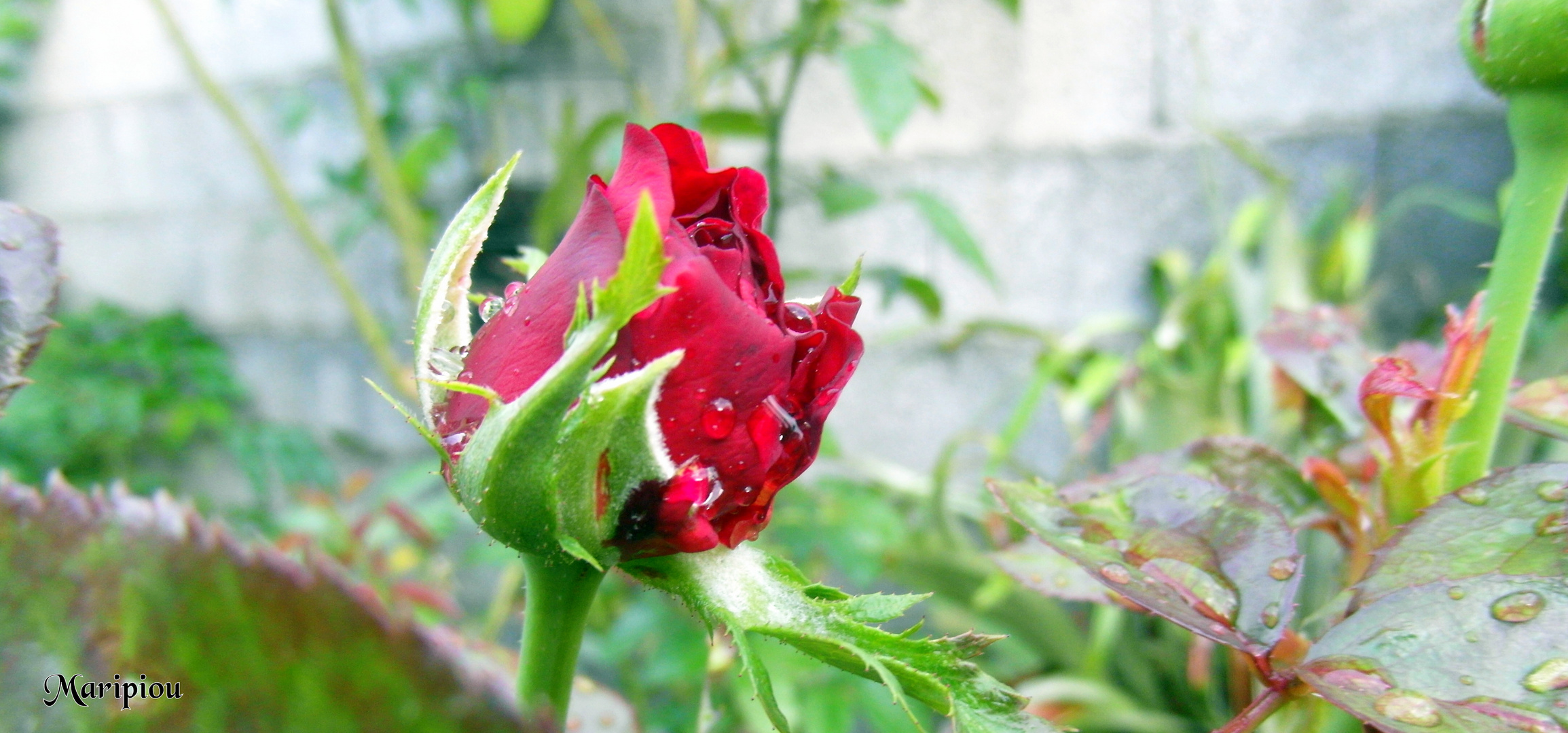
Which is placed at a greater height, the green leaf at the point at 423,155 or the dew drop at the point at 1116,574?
the dew drop at the point at 1116,574

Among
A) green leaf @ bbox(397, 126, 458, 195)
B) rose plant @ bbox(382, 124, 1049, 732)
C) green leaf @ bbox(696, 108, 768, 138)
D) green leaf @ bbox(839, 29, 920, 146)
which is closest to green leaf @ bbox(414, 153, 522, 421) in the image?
rose plant @ bbox(382, 124, 1049, 732)

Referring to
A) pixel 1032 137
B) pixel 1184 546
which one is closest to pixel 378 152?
pixel 1032 137

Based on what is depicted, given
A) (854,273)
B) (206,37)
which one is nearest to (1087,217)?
(854,273)

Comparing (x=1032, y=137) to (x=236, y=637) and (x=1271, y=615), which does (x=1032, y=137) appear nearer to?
(x=1271, y=615)

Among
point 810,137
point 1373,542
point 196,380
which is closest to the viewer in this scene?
point 1373,542

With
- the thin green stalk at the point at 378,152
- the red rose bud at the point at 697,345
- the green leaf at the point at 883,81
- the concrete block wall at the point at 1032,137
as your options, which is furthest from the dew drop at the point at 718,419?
the thin green stalk at the point at 378,152

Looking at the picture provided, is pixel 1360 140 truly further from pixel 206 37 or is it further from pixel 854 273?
pixel 206 37

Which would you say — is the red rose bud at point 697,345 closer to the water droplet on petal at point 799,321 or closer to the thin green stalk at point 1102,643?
the water droplet on petal at point 799,321
